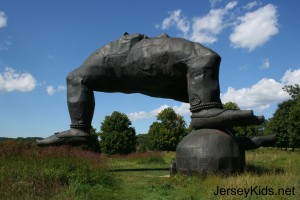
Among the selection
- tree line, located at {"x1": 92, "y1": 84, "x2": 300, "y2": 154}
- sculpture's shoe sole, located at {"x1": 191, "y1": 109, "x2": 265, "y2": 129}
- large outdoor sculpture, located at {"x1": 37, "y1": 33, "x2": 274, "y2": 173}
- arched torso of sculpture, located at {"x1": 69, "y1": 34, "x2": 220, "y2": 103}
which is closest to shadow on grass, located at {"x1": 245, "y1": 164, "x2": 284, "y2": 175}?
large outdoor sculpture, located at {"x1": 37, "y1": 33, "x2": 274, "y2": 173}

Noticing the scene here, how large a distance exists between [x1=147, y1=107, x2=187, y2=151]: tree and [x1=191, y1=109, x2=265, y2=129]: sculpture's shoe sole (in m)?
28.5

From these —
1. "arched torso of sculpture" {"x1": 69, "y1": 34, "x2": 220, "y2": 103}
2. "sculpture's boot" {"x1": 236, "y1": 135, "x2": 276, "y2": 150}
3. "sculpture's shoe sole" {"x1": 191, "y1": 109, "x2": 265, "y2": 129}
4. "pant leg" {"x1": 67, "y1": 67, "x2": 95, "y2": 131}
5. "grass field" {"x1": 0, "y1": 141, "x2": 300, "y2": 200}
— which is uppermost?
"arched torso of sculpture" {"x1": 69, "y1": 34, "x2": 220, "y2": 103}

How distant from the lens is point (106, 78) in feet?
35.3

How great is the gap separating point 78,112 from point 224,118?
4.43 m

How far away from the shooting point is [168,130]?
37844 mm

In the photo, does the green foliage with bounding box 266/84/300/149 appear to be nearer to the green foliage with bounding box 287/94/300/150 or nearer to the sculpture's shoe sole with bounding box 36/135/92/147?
the green foliage with bounding box 287/94/300/150

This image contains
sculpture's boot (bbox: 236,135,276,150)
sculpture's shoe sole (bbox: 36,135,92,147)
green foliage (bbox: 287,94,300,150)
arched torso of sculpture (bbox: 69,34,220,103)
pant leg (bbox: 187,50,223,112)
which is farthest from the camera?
green foliage (bbox: 287,94,300,150)

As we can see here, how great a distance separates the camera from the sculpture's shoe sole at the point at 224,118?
841 centimetres

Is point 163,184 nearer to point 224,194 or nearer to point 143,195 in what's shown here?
point 143,195

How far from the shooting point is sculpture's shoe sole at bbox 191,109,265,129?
841cm

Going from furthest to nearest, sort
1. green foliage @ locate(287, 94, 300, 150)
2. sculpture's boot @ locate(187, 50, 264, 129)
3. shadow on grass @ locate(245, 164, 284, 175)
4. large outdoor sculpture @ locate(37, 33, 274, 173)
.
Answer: green foliage @ locate(287, 94, 300, 150), shadow on grass @ locate(245, 164, 284, 175), sculpture's boot @ locate(187, 50, 264, 129), large outdoor sculpture @ locate(37, 33, 274, 173)

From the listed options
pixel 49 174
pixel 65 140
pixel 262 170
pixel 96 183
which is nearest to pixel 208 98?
pixel 262 170

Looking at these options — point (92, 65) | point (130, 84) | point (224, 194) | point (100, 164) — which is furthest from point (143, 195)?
point (92, 65)

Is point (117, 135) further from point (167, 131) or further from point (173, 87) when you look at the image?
point (173, 87)
